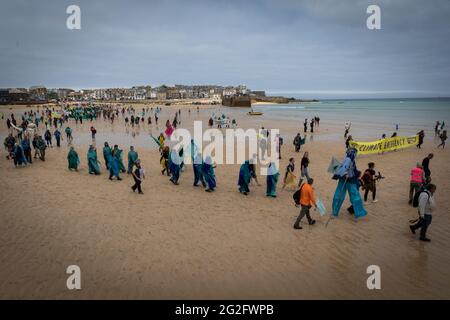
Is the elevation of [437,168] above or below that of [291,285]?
above

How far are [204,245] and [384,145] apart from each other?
587 inches

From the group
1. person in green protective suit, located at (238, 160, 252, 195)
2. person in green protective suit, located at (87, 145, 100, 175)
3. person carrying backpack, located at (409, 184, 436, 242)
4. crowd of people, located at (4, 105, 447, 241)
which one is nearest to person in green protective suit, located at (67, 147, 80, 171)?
crowd of people, located at (4, 105, 447, 241)

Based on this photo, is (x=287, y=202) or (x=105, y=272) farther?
(x=287, y=202)

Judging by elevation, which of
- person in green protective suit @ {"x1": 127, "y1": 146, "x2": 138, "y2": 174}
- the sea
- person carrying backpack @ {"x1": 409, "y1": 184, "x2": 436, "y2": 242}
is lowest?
person carrying backpack @ {"x1": 409, "y1": 184, "x2": 436, "y2": 242}

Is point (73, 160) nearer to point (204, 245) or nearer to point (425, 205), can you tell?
point (204, 245)

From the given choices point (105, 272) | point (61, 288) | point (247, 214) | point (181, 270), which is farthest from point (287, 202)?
point (61, 288)

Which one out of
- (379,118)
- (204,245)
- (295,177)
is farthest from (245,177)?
(379,118)

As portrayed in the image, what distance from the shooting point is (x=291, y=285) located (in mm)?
5332

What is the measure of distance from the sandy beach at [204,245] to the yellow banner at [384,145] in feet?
18.7

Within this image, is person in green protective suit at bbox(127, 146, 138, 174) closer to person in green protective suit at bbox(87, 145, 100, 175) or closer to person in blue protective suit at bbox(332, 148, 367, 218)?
person in green protective suit at bbox(87, 145, 100, 175)

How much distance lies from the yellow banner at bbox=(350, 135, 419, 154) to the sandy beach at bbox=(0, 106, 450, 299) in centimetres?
569

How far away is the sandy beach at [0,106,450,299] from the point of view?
5.25m
